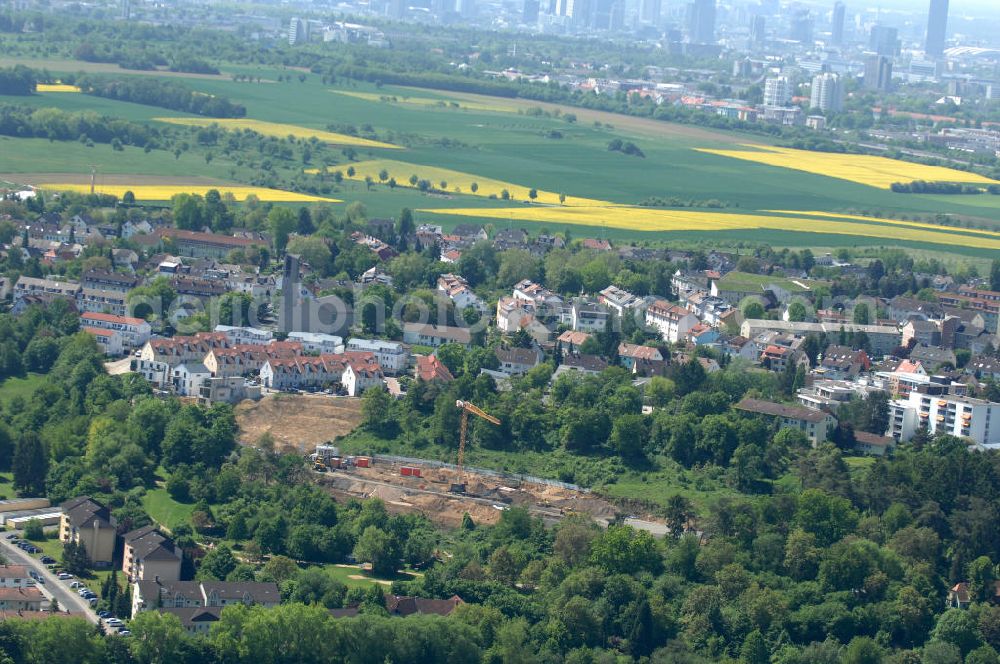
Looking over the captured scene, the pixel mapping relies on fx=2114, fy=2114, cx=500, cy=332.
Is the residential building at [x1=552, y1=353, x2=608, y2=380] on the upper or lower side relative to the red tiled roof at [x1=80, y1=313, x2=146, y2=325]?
lower

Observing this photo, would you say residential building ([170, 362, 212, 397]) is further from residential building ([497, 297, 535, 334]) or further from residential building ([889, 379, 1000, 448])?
residential building ([889, 379, 1000, 448])

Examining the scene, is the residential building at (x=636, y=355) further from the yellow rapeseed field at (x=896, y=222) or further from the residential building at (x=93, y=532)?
the yellow rapeseed field at (x=896, y=222)

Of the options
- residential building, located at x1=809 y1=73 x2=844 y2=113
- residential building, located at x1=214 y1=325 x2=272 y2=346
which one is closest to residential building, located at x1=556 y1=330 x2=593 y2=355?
residential building, located at x1=214 y1=325 x2=272 y2=346

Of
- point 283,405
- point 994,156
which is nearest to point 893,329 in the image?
point 283,405

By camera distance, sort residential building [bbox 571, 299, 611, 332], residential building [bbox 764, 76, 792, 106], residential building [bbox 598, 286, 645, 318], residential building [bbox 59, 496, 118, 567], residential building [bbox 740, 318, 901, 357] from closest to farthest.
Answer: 1. residential building [bbox 59, 496, 118, 567]
2. residential building [bbox 740, 318, 901, 357]
3. residential building [bbox 571, 299, 611, 332]
4. residential building [bbox 598, 286, 645, 318]
5. residential building [bbox 764, 76, 792, 106]

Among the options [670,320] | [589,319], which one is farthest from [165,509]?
[670,320]

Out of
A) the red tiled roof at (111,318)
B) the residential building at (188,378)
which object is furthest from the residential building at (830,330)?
the red tiled roof at (111,318)

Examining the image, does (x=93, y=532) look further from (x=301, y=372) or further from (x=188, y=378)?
(x=301, y=372)
